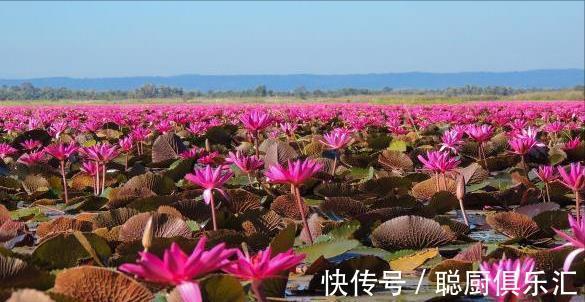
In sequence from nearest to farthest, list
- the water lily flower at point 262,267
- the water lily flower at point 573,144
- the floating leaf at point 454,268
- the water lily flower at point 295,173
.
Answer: the water lily flower at point 262,267
the floating leaf at point 454,268
the water lily flower at point 295,173
the water lily flower at point 573,144

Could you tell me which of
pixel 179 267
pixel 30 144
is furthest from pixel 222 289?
pixel 30 144

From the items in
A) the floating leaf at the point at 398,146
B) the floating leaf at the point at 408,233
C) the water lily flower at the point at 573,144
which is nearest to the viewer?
the floating leaf at the point at 408,233

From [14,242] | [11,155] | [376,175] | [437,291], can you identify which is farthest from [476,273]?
[11,155]

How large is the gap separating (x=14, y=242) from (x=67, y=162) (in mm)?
2884

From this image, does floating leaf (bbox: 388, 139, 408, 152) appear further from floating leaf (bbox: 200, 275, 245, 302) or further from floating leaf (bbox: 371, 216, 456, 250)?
floating leaf (bbox: 200, 275, 245, 302)

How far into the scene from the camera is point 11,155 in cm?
545

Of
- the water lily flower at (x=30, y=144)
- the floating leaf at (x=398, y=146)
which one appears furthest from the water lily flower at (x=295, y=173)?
the floating leaf at (x=398, y=146)

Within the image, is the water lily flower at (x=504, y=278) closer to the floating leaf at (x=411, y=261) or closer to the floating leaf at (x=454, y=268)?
the floating leaf at (x=454, y=268)

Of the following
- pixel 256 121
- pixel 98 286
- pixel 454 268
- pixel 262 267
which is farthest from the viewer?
pixel 256 121

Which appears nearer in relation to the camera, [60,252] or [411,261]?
[60,252]

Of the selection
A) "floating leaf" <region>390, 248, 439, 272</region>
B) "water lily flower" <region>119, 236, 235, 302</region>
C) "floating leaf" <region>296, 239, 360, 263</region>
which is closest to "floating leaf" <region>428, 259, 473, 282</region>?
"floating leaf" <region>390, 248, 439, 272</region>

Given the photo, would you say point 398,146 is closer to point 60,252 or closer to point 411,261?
point 411,261

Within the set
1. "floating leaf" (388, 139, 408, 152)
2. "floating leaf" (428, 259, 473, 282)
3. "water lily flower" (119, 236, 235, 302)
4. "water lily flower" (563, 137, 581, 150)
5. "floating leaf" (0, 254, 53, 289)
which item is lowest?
"floating leaf" (388, 139, 408, 152)

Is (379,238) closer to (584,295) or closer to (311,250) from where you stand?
(311,250)
